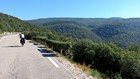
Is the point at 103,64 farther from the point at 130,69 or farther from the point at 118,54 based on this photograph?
the point at 130,69

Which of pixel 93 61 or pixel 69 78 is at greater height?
pixel 69 78

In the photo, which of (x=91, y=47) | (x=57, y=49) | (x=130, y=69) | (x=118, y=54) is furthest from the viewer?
(x=57, y=49)

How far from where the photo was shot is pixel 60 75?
11.1 metres

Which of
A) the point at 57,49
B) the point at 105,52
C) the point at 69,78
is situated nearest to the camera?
the point at 69,78

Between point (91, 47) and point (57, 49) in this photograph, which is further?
point (57, 49)

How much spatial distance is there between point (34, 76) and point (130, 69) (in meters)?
7.43

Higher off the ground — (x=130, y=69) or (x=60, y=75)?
(x=60, y=75)

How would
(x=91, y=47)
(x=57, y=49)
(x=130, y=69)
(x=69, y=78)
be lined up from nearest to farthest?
(x=69, y=78) < (x=130, y=69) < (x=91, y=47) < (x=57, y=49)

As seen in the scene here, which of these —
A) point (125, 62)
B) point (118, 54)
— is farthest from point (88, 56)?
point (125, 62)

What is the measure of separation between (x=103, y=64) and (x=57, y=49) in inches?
199

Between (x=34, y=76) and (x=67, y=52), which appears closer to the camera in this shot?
(x=34, y=76)

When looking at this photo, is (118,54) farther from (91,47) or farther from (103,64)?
(91,47)

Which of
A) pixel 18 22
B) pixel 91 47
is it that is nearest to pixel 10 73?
pixel 91 47

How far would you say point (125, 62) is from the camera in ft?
56.4
